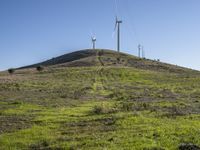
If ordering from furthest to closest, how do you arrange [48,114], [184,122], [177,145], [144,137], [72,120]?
[48,114] < [72,120] < [184,122] < [144,137] < [177,145]

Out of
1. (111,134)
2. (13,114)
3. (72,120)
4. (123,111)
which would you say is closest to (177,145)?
(111,134)

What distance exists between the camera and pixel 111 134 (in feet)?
81.0

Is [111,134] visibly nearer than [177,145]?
No

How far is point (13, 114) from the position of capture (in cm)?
3600

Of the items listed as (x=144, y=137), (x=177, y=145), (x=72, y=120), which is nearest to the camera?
(x=177, y=145)

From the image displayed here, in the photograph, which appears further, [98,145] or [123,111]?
[123,111]

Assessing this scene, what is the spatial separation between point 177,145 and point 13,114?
18.6 metres

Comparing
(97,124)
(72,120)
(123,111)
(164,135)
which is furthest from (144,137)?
(123,111)

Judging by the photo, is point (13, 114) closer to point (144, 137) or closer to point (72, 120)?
point (72, 120)

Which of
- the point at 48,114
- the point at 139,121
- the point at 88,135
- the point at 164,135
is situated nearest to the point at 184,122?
the point at 139,121

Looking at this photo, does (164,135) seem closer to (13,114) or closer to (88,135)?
(88,135)

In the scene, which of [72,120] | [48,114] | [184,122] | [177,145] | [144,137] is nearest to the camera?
[177,145]

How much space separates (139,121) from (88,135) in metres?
5.87

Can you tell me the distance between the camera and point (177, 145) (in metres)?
20.8
